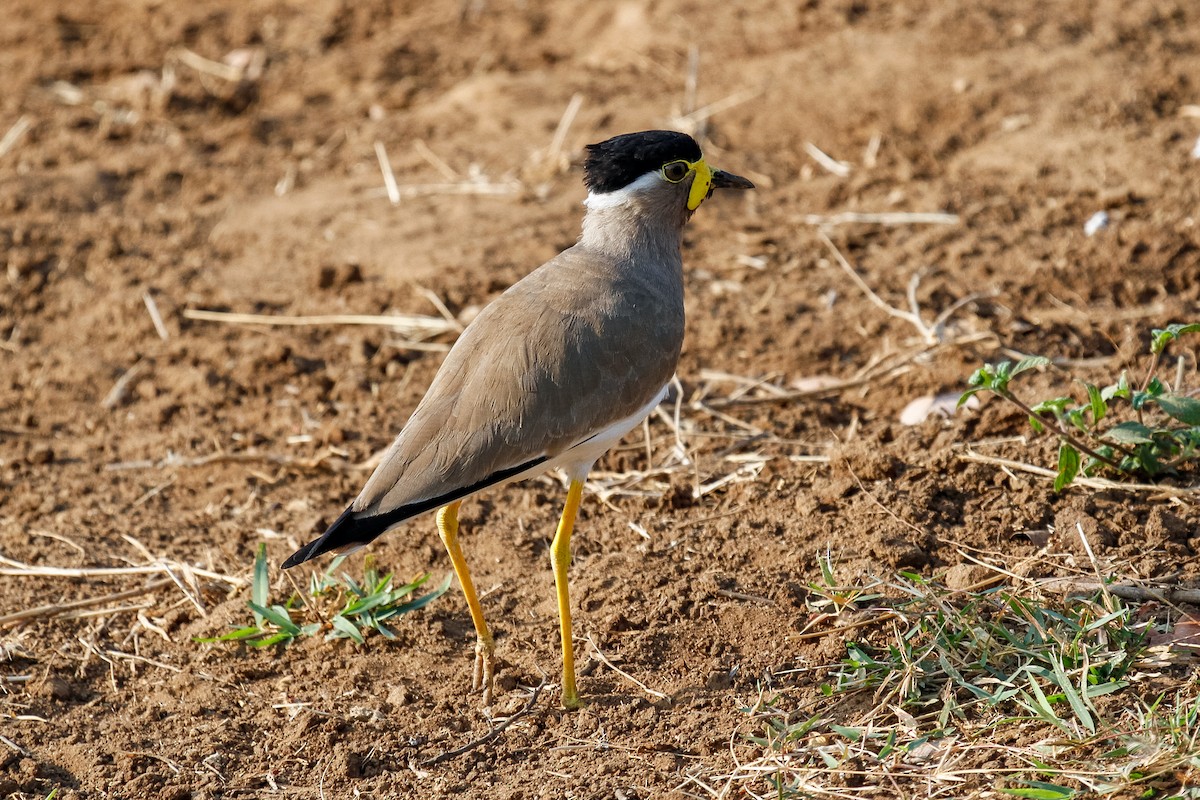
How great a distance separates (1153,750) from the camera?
368 centimetres

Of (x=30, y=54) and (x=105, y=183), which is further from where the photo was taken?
(x=30, y=54)

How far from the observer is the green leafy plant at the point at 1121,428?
4617mm

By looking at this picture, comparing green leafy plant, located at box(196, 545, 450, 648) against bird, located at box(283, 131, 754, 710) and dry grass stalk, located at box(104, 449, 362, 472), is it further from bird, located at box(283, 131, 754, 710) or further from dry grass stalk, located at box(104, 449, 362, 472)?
dry grass stalk, located at box(104, 449, 362, 472)

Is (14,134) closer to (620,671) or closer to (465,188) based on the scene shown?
(465,188)

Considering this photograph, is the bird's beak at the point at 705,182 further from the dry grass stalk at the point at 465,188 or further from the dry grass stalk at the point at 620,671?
the dry grass stalk at the point at 465,188

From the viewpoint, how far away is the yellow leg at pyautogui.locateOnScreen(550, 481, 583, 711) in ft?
14.9

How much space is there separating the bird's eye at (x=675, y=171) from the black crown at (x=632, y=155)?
0.02m

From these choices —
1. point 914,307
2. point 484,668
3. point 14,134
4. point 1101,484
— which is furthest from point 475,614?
point 14,134

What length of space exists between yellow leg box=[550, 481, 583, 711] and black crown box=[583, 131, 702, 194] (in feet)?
4.14

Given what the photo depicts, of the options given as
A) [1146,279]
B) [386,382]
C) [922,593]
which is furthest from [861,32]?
[922,593]

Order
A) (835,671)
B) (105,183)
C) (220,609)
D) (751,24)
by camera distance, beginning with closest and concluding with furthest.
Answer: (835,671)
(220,609)
(105,183)
(751,24)

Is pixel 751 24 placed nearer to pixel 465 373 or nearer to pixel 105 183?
pixel 105 183

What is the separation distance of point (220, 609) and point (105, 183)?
4.62m

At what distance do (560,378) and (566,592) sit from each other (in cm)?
76
